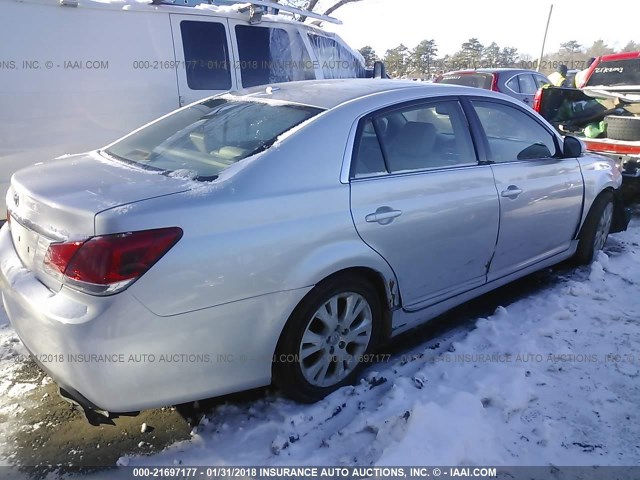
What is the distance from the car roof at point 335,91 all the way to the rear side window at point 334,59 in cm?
364

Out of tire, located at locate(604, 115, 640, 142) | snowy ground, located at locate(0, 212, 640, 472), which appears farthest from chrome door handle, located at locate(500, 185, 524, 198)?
tire, located at locate(604, 115, 640, 142)

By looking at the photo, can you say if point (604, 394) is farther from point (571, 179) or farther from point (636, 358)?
point (571, 179)

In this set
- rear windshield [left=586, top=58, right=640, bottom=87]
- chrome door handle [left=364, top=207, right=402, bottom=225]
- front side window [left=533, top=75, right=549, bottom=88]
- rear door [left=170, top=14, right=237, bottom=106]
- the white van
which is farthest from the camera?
front side window [left=533, top=75, right=549, bottom=88]

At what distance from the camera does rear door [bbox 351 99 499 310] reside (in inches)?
110

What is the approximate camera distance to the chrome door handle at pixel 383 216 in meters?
2.73

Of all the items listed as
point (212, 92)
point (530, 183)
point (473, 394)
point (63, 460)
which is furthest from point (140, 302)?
point (212, 92)

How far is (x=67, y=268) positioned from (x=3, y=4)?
3616 millimetres

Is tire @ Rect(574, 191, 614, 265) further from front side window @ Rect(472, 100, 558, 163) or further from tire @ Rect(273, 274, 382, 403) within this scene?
tire @ Rect(273, 274, 382, 403)

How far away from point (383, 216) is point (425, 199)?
0.34 m

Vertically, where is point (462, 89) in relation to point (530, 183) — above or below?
above

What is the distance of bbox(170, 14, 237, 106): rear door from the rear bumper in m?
3.62

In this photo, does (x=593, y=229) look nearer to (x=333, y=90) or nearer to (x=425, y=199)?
(x=425, y=199)

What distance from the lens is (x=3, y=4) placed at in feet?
14.9

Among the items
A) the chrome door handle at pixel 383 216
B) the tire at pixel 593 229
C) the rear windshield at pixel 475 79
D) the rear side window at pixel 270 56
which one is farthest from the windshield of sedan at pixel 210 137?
the rear windshield at pixel 475 79
